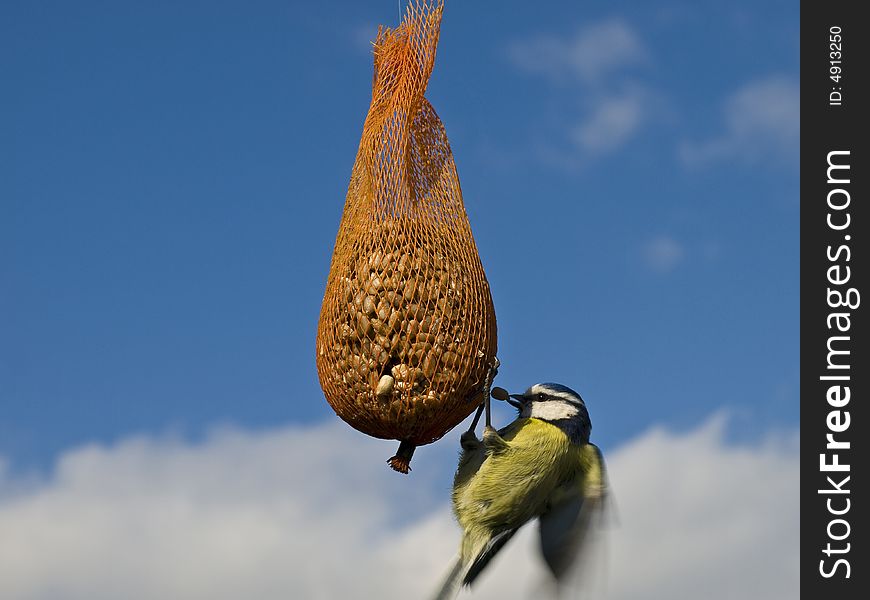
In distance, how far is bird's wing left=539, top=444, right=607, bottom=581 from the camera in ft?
20.8

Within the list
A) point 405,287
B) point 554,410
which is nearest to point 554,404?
point 554,410

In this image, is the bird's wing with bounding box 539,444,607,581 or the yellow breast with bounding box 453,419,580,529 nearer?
the yellow breast with bounding box 453,419,580,529

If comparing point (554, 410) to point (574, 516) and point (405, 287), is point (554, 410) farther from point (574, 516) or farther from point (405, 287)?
point (405, 287)

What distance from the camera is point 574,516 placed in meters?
6.40

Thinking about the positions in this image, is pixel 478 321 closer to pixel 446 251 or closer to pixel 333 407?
pixel 446 251

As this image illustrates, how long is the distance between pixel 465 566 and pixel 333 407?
0.86 meters

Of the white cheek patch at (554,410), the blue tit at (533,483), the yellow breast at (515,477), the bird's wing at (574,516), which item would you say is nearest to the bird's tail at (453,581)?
the blue tit at (533,483)

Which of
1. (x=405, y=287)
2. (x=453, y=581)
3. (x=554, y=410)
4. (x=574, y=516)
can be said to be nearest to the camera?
(x=405, y=287)

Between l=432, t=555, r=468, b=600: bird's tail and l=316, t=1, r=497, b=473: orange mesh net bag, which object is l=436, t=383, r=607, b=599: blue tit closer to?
l=432, t=555, r=468, b=600: bird's tail

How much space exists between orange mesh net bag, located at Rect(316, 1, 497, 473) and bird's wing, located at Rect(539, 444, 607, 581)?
646 millimetres

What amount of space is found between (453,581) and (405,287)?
1237 mm

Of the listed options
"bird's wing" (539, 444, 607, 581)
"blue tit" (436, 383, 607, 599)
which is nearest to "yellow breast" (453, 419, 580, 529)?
"blue tit" (436, 383, 607, 599)

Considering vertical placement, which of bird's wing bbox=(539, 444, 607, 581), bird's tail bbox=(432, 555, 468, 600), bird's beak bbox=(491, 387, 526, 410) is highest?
bird's beak bbox=(491, 387, 526, 410)

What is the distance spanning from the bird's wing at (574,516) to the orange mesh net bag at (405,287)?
2.12 ft
